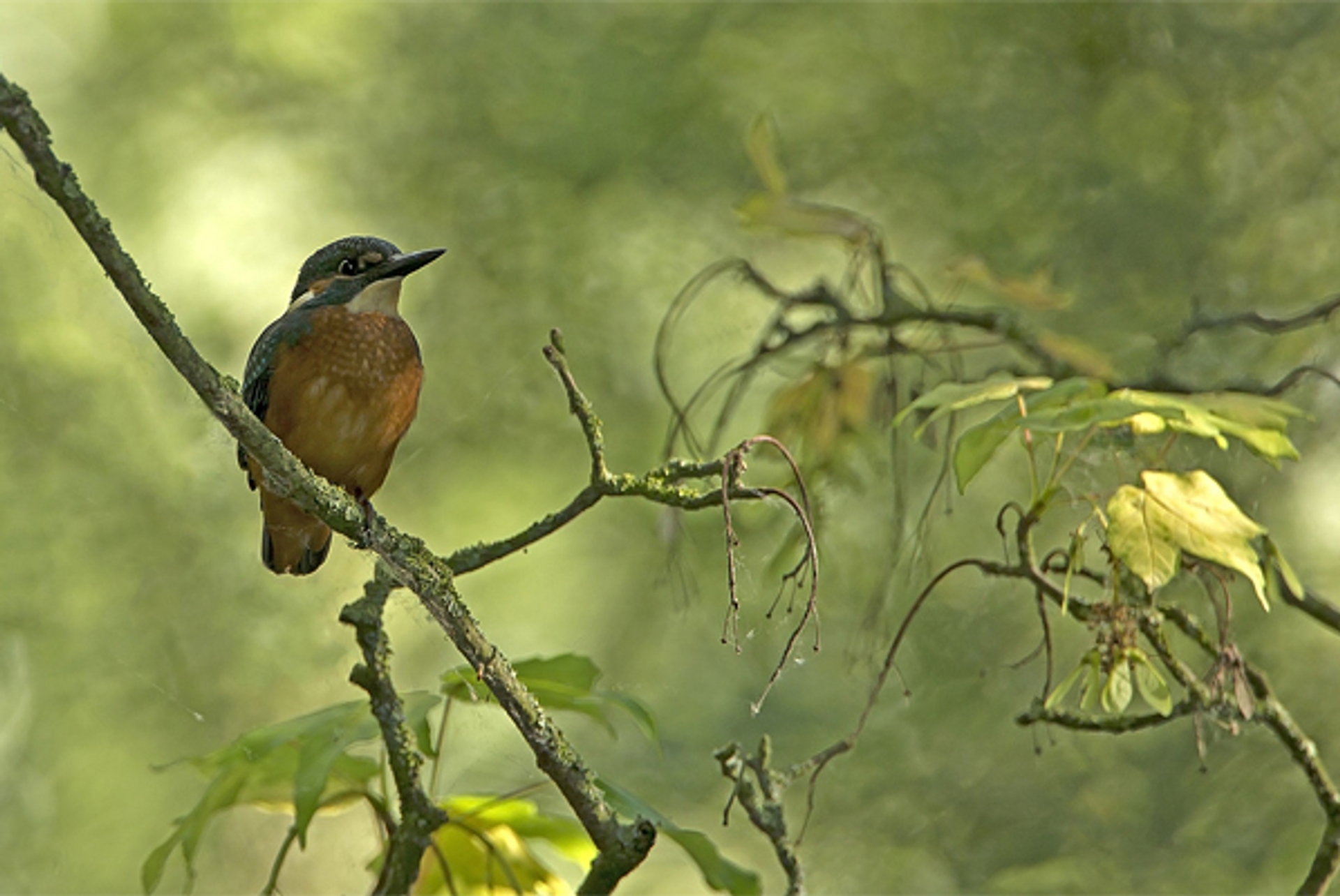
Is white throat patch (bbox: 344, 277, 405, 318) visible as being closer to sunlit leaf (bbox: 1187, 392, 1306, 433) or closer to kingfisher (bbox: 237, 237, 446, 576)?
kingfisher (bbox: 237, 237, 446, 576)

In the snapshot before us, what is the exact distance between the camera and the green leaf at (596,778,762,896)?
1.87 metres

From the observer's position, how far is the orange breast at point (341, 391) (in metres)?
2.57

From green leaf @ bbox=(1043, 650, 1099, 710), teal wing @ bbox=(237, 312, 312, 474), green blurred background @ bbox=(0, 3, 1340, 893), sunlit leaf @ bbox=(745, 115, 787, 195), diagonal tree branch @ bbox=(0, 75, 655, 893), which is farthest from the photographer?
green blurred background @ bbox=(0, 3, 1340, 893)

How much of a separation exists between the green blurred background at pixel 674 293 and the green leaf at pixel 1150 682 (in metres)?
0.85

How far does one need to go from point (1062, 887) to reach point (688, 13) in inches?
135

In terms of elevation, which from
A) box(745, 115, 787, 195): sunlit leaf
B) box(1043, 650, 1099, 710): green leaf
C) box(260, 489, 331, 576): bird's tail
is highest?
box(745, 115, 787, 195): sunlit leaf

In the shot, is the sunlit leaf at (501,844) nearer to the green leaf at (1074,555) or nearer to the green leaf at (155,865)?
the green leaf at (155,865)

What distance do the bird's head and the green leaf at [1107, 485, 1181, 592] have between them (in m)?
1.41

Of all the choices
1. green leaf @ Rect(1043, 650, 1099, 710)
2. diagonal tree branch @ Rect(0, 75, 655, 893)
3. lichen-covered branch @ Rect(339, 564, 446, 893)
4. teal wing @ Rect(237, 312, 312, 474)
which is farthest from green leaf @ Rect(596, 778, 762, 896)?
teal wing @ Rect(237, 312, 312, 474)

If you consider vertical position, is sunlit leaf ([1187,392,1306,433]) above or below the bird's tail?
below

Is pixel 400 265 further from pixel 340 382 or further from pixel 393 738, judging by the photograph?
pixel 393 738

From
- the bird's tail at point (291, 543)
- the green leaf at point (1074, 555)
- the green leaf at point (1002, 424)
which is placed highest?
the bird's tail at point (291, 543)

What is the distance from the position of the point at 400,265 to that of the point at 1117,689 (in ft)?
4.79

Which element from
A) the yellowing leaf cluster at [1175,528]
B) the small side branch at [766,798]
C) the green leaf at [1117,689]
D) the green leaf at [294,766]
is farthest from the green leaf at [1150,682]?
the green leaf at [294,766]
